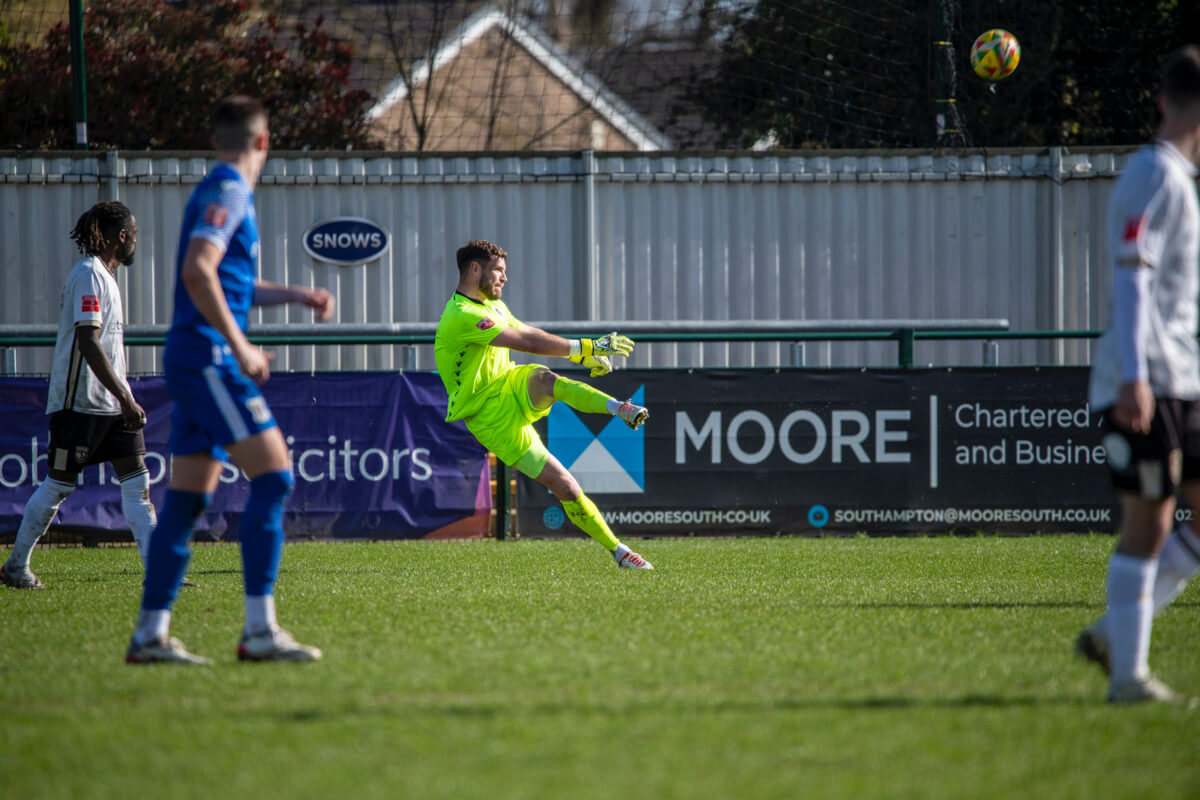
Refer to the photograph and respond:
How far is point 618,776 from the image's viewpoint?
9.64ft

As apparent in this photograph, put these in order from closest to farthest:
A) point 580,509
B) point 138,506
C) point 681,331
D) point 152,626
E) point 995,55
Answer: point 152,626 → point 138,506 → point 580,509 → point 681,331 → point 995,55

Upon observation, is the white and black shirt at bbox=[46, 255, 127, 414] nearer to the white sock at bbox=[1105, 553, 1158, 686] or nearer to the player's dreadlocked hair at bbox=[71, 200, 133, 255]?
the player's dreadlocked hair at bbox=[71, 200, 133, 255]

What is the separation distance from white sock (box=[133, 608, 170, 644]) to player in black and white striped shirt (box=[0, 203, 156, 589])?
233 cm

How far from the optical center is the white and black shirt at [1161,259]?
142 inches

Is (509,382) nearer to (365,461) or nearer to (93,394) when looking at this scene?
(93,394)

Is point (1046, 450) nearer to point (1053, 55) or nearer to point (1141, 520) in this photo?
point (1141, 520)

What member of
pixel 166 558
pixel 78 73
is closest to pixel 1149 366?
pixel 166 558

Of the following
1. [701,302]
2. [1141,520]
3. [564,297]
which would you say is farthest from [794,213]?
[1141,520]

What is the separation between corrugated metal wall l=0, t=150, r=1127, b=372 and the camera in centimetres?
1376

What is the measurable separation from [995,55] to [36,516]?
11.1 m

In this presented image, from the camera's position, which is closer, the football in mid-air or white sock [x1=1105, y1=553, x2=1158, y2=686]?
white sock [x1=1105, y1=553, x2=1158, y2=686]

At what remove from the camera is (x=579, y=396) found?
7594 millimetres

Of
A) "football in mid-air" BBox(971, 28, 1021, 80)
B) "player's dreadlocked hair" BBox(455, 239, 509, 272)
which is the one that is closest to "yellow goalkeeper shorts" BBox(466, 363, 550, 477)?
"player's dreadlocked hair" BBox(455, 239, 509, 272)

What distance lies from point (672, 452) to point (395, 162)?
585 centimetres
